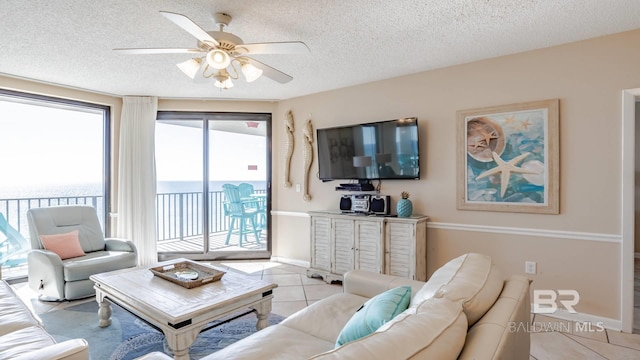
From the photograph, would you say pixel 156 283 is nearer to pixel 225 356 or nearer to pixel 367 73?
pixel 225 356

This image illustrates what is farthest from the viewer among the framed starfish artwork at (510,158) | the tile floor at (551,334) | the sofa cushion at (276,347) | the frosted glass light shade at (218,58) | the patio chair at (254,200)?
the patio chair at (254,200)

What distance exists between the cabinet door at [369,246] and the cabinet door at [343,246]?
0.26 feet

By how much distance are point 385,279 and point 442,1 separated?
6.14 ft

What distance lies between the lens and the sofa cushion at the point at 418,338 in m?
0.84

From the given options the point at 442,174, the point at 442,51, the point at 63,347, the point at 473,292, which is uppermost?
the point at 442,51

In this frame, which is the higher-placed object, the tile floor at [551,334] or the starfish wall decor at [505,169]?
the starfish wall decor at [505,169]

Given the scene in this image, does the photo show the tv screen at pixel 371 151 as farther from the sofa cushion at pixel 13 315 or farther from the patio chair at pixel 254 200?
the sofa cushion at pixel 13 315

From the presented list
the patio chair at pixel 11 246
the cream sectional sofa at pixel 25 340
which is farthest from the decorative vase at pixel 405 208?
the patio chair at pixel 11 246

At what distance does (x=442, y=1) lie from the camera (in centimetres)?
221

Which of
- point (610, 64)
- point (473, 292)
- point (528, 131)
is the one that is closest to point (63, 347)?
point (473, 292)

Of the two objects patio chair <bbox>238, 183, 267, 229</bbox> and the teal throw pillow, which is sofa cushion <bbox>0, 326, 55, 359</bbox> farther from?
patio chair <bbox>238, 183, 267, 229</bbox>

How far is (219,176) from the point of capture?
5020 millimetres

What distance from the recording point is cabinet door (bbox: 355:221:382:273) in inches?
140

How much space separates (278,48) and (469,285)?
1.76 m
